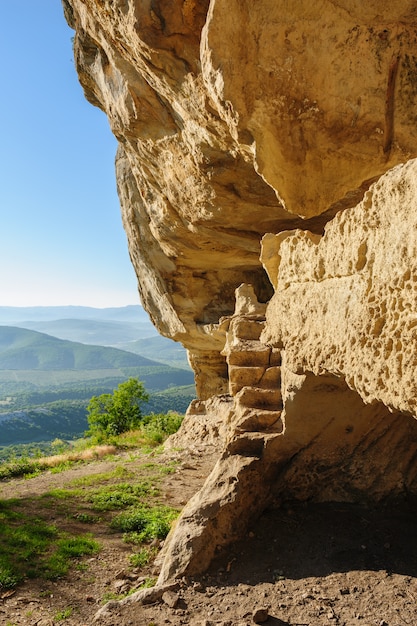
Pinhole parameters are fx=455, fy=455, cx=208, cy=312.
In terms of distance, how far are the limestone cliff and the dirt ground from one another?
8.5 inches

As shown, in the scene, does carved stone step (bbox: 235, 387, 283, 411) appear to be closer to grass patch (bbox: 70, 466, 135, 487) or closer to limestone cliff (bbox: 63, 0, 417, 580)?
limestone cliff (bbox: 63, 0, 417, 580)

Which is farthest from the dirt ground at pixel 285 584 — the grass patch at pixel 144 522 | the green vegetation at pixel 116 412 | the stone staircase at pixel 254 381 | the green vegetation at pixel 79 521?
the green vegetation at pixel 116 412

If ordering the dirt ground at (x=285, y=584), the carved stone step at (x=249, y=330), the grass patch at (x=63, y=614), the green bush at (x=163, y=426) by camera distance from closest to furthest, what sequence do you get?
the dirt ground at (x=285, y=584) < the grass patch at (x=63, y=614) < the carved stone step at (x=249, y=330) < the green bush at (x=163, y=426)

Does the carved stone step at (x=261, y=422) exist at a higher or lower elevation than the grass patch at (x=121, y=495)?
higher

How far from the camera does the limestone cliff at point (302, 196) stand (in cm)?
302

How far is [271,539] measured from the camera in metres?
4.55

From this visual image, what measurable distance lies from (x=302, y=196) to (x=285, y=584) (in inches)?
193

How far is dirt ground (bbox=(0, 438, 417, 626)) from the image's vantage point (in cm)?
361

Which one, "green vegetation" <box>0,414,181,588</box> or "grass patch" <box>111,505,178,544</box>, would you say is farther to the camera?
"grass patch" <box>111,505,178,544</box>

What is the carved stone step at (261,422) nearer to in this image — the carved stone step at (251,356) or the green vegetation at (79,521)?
the carved stone step at (251,356)

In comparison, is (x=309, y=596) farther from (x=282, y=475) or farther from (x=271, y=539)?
(x=282, y=475)

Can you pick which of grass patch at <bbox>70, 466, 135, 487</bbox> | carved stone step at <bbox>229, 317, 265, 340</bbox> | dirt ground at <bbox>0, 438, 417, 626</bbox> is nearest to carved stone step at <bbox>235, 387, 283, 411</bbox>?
dirt ground at <bbox>0, 438, 417, 626</bbox>

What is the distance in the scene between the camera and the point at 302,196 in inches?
261

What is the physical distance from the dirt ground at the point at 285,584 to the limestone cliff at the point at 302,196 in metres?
0.22
